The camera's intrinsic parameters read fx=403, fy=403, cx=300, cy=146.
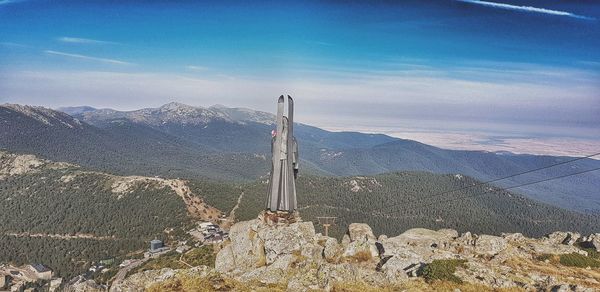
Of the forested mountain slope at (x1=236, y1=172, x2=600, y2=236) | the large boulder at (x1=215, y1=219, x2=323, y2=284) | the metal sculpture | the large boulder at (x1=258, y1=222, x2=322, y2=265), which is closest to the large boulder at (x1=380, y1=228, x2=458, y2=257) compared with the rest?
the large boulder at (x1=215, y1=219, x2=323, y2=284)

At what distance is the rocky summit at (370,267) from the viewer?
12492mm

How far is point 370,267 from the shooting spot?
15.6 meters

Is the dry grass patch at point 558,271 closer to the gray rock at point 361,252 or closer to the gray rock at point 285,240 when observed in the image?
the gray rock at point 361,252

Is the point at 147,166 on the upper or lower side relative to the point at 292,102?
lower

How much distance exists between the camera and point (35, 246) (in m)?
76.9

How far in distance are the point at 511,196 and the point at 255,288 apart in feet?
477

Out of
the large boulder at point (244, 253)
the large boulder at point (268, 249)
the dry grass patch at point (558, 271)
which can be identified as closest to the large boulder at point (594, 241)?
the dry grass patch at point (558, 271)

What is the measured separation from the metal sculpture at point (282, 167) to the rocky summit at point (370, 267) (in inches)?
47.5

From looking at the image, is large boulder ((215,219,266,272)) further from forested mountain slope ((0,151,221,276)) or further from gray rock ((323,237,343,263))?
forested mountain slope ((0,151,221,276))

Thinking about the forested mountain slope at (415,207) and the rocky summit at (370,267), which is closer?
the rocky summit at (370,267)

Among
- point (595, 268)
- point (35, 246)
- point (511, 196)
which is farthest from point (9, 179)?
point (511, 196)

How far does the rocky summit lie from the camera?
41.0 feet

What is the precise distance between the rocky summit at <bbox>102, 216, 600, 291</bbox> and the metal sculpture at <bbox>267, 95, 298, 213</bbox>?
3.96 feet

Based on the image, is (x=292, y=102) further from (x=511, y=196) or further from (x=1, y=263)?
(x=511, y=196)
